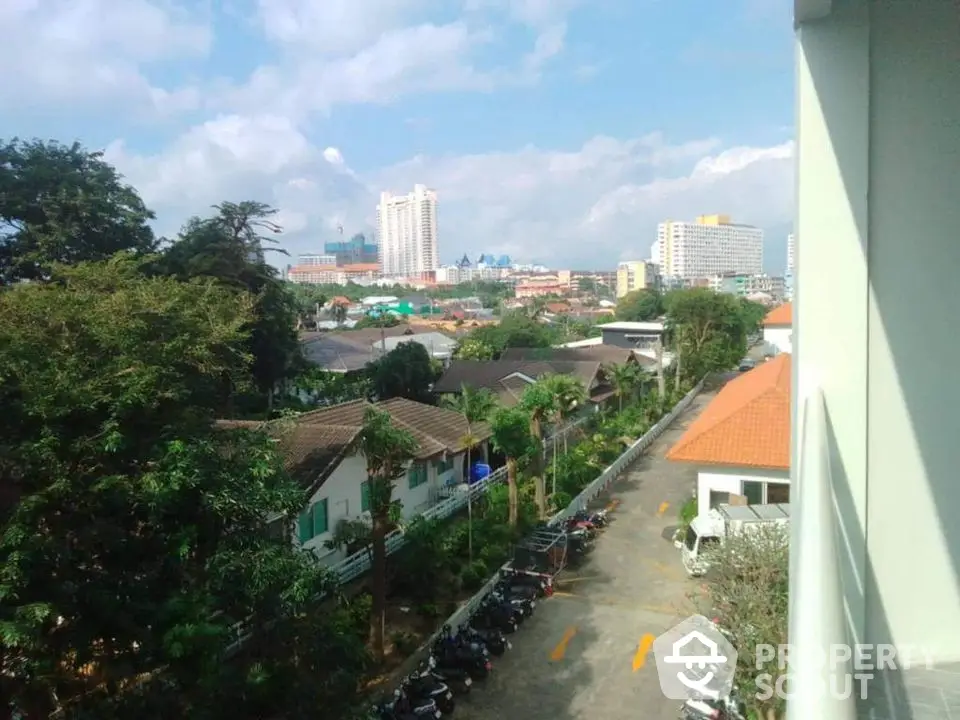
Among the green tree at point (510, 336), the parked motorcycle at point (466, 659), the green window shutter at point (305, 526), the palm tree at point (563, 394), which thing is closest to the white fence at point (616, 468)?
the palm tree at point (563, 394)

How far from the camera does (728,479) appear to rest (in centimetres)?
1154


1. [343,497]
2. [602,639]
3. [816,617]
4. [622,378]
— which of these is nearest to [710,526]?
[602,639]

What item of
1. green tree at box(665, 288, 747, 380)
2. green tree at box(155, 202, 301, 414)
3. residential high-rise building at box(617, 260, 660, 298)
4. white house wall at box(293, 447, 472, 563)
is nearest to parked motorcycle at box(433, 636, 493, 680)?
white house wall at box(293, 447, 472, 563)

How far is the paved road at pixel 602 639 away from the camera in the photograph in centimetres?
778

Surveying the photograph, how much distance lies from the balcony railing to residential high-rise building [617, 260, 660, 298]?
10018cm

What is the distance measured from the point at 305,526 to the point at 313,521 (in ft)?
0.62

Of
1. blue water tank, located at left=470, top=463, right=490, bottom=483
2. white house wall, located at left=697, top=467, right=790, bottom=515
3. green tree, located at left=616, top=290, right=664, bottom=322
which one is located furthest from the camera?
green tree, located at left=616, top=290, right=664, bottom=322

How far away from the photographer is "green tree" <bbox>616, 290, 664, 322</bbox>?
186 feet

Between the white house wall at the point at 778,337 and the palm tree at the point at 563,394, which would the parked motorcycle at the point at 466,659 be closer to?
the palm tree at the point at 563,394

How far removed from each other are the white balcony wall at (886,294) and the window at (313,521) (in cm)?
844

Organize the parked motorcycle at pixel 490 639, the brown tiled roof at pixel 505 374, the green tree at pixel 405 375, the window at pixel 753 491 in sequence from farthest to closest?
the brown tiled roof at pixel 505 374 < the green tree at pixel 405 375 < the window at pixel 753 491 < the parked motorcycle at pixel 490 639

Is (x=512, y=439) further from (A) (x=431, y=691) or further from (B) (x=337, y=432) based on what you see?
(A) (x=431, y=691)

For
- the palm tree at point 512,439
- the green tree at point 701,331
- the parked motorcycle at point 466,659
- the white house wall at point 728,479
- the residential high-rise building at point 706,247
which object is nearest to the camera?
the parked motorcycle at point 466,659

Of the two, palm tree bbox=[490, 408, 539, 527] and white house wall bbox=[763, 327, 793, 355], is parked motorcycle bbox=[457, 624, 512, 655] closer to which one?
palm tree bbox=[490, 408, 539, 527]
